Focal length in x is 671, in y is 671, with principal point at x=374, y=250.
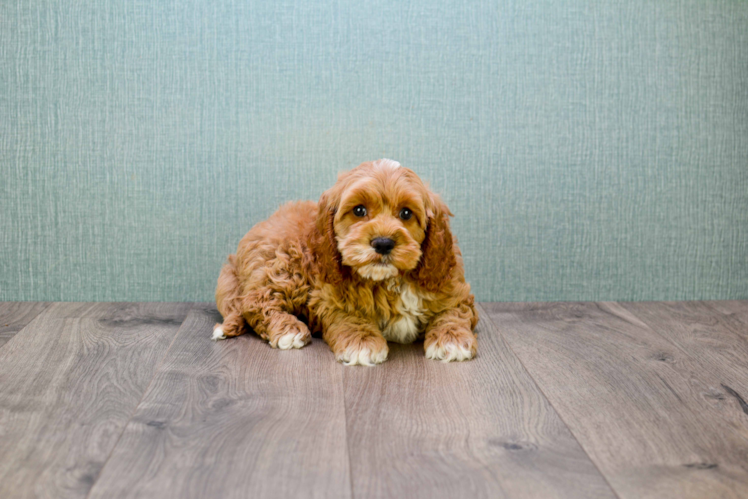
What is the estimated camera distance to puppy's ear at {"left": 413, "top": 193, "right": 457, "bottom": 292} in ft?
6.83

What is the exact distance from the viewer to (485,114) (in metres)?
2.76

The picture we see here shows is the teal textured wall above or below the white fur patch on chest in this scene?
above

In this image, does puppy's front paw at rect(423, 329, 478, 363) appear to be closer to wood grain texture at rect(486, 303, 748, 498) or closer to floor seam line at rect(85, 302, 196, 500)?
wood grain texture at rect(486, 303, 748, 498)

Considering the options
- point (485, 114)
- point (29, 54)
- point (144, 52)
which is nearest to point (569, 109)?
point (485, 114)

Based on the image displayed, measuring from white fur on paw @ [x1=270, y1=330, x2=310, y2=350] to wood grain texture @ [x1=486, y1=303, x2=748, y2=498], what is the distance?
71 cm

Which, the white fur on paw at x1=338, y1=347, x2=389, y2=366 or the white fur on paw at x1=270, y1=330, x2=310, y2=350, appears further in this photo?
the white fur on paw at x1=270, y1=330, x2=310, y2=350

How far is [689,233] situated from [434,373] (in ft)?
A: 5.18

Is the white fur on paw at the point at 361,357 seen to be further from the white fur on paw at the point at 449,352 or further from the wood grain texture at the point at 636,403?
the wood grain texture at the point at 636,403

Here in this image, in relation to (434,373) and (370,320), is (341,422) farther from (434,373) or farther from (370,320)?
(370,320)

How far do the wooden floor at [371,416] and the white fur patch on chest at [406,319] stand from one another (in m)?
0.06

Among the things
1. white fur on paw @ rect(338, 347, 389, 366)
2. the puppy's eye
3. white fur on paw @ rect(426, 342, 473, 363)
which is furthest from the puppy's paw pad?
the puppy's eye

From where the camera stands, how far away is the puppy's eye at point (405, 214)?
2041 millimetres

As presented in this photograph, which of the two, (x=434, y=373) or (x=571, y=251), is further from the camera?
(x=571, y=251)

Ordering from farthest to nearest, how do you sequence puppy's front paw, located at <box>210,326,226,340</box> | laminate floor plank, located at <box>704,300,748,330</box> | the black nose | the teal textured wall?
the teal textured wall → laminate floor plank, located at <box>704,300,748,330</box> → puppy's front paw, located at <box>210,326,226,340</box> → the black nose
